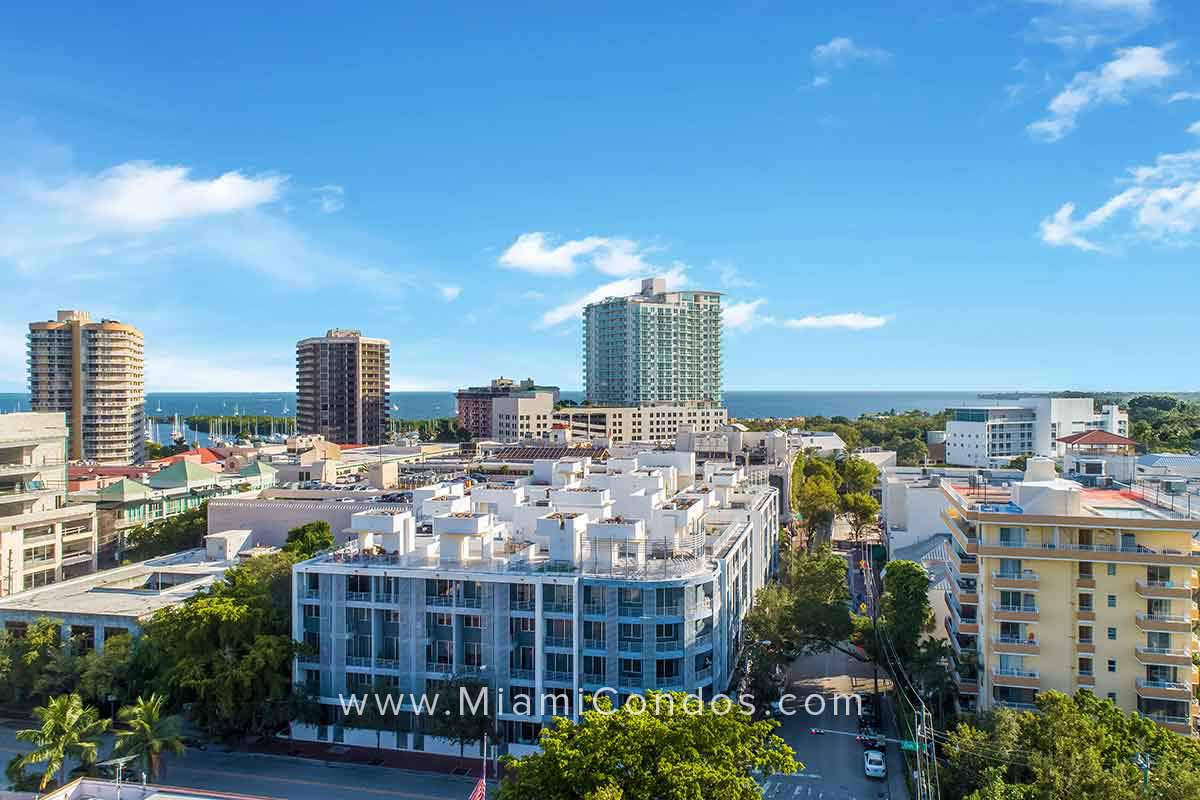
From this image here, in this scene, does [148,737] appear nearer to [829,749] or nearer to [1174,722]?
[829,749]

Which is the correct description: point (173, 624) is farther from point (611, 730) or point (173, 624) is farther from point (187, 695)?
point (611, 730)

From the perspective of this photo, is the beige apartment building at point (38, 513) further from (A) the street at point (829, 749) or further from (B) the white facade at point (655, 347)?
(B) the white facade at point (655, 347)

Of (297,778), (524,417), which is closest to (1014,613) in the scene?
(297,778)

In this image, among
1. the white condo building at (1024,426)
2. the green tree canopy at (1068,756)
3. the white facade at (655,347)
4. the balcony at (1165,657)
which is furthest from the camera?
the white facade at (655,347)

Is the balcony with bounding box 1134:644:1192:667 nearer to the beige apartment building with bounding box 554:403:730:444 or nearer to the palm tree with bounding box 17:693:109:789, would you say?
the palm tree with bounding box 17:693:109:789

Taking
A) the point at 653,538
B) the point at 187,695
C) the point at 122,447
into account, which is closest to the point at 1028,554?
the point at 653,538

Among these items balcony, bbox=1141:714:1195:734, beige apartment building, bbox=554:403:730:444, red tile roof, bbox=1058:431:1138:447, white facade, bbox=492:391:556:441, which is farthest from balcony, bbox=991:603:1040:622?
white facade, bbox=492:391:556:441

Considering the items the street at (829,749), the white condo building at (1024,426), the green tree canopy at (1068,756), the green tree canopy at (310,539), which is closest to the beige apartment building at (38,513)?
the green tree canopy at (310,539)
